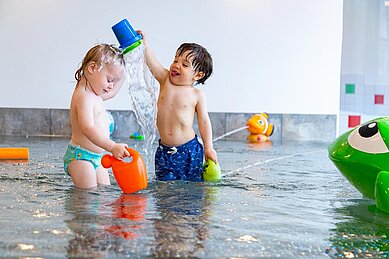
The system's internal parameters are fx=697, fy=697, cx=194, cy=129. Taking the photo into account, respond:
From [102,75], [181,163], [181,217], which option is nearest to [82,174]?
[102,75]

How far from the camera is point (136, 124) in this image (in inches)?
264

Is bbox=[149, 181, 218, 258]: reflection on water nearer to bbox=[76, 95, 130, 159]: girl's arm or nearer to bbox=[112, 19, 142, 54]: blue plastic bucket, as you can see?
bbox=[76, 95, 130, 159]: girl's arm

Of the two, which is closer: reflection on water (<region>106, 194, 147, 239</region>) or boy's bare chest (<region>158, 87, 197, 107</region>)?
reflection on water (<region>106, 194, 147, 239</region>)

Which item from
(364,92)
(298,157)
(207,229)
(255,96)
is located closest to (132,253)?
(207,229)

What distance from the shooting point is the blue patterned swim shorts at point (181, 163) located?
3.30 meters

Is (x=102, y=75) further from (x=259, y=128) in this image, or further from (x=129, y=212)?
(x=259, y=128)

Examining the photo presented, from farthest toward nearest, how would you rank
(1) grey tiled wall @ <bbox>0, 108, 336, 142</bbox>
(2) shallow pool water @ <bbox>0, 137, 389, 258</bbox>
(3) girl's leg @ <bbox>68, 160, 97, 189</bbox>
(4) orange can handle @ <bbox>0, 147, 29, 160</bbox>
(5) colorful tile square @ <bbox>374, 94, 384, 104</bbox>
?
(5) colorful tile square @ <bbox>374, 94, 384, 104</bbox> < (1) grey tiled wall @ <bbox>0, 108, 336, 142</bbox> < (4) orange can handle @ <bbox>0, 147, 29, 160</bbox> < (3) girl's leg @ <bbox>68, 160, 97, 189</bbox> < (2) shallow pool water @ <bbox>0, 137, 389, 258</bbox>

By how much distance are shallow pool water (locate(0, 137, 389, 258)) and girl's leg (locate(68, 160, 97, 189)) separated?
49mm

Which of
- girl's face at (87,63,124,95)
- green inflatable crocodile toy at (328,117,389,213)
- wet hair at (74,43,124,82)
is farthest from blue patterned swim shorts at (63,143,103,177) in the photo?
green inflatable crocodile toy at (328,117,389,213)

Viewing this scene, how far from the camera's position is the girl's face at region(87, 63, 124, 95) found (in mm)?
2902

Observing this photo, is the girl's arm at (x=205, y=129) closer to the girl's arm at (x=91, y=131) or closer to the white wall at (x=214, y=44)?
the girl's arm at (x=91, y=131)

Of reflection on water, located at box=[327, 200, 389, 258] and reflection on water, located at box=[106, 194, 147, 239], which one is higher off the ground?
reflection on water, located at box=[106, 194, 147, 239]

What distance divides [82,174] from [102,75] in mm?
421

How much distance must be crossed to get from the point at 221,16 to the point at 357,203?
431 cm
